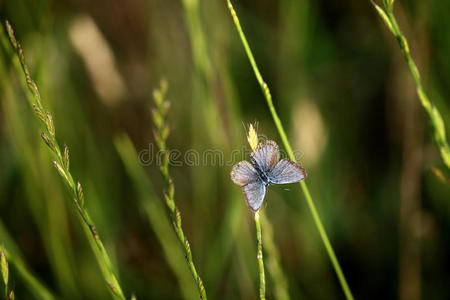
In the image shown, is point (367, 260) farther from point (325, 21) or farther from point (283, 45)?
point (325, 21)

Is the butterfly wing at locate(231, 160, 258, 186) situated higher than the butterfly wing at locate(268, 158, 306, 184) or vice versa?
the butterfly wing at locate(231, 160, 258, 186)

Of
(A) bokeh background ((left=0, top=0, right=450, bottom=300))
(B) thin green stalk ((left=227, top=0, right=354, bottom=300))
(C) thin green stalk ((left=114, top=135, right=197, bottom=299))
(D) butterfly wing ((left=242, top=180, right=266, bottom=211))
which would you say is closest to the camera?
(D) butterfly wing ((left=242, top=180, right=266, bottom=211))

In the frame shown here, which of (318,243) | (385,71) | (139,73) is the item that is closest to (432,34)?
(385,71)

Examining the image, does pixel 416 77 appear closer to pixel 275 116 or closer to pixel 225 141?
pixel 275 116

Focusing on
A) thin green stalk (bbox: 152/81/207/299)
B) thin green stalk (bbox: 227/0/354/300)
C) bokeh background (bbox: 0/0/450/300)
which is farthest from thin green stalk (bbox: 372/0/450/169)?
bokeh background (bbox: 0/0/450/300)

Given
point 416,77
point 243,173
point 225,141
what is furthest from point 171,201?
point 225,141

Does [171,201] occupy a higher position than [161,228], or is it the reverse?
[171,201]

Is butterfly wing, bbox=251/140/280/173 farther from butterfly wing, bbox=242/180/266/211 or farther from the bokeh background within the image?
the bokeh background
